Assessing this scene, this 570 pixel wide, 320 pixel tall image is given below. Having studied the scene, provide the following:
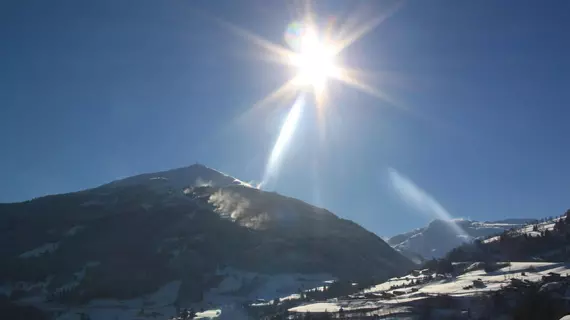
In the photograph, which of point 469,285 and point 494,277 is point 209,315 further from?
point 494,277

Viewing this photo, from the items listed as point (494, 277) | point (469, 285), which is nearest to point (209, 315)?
point (469, 285)

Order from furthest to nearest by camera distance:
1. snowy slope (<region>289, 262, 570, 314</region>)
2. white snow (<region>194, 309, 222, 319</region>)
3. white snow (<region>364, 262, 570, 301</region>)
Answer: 1. white snow (<region>194, 309, 222, 319</region>)
2. white snow (<region>364, 262, 570, 301</region>)
3. snowy slope (<region>289, 262, 570, 314</region>)

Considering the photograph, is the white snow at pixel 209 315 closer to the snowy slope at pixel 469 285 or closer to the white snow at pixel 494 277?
the snowy slope at pixel 469 285

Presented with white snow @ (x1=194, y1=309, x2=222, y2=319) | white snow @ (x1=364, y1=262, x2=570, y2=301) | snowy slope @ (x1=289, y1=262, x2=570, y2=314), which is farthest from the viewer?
white snow @ (x1=194, y1=309, x2=222, y2=319)

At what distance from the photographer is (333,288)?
165 meters

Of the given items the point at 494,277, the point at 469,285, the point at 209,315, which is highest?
the point at 209,315

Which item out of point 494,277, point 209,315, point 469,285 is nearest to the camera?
point 469,285

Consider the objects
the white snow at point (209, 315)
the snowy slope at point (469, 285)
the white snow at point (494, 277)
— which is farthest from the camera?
the white snow at point (209, 315)

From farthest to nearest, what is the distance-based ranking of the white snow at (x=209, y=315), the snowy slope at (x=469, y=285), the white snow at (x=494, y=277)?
1. the white snow at (x=209, y=315)
2. the white snow at (x=494, y=277)
3. the snowy slope at (x=469, y=285)

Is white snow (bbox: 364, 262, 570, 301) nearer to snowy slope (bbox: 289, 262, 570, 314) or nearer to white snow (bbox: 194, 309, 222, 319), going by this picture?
snowy slope (bbox: 289, 262, 570, 314)

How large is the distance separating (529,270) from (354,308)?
1437 inches

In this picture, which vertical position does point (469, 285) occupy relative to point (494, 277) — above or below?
below

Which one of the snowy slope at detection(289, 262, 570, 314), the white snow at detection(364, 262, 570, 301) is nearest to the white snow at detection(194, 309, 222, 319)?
the snowy slope at detection(289, 262, 570, 314)

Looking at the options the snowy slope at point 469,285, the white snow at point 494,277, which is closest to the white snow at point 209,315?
the snowy slope at point 469,285
